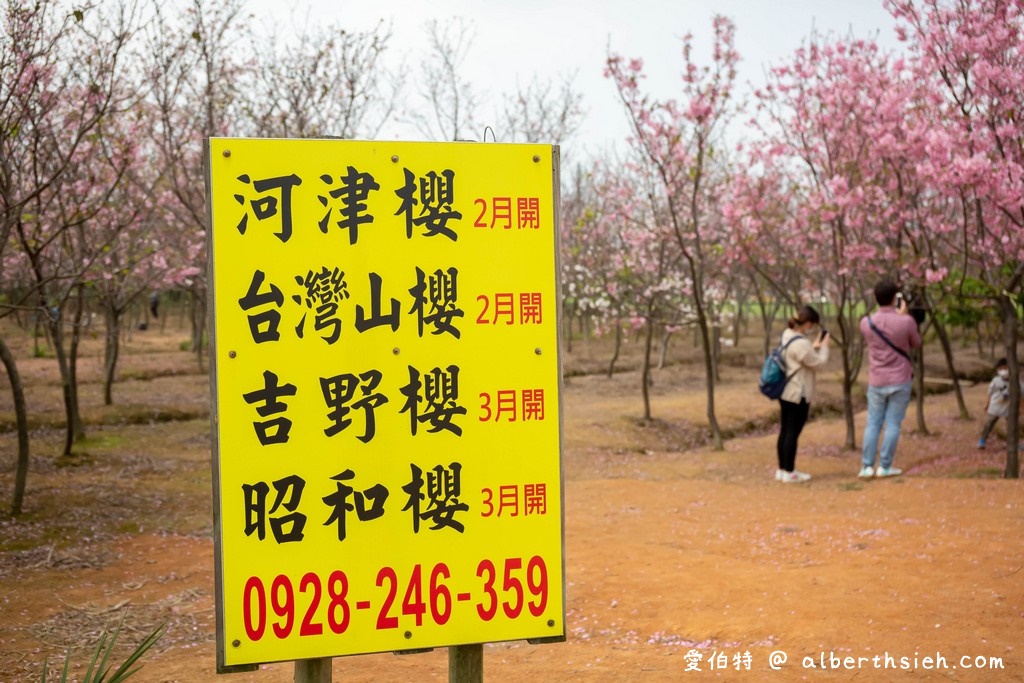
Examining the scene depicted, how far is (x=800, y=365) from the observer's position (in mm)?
8969

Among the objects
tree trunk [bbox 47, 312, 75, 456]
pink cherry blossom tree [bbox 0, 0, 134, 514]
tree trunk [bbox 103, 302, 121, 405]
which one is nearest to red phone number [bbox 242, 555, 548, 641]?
pink cherry blossom tree [bbox 0, 0, 134, 514]

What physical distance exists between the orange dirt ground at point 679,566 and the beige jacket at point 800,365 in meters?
0.95

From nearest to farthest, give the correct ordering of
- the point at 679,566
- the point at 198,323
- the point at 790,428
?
the point at 679,566 < the point at 790,428 < the point at 198,323

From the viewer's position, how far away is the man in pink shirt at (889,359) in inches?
334

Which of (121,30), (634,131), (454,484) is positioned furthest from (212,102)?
(454,484)

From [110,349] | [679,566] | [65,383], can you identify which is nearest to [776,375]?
[679,566]

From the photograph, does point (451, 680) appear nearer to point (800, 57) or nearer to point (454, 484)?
point (454, 484)

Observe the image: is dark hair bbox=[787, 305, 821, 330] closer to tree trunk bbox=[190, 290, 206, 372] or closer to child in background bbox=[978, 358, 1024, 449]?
child in background bbox=[978, 358, 1024, 449]

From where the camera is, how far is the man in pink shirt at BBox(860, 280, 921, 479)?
849 centimetres

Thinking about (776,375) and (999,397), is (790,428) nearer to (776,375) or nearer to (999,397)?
(776,375)

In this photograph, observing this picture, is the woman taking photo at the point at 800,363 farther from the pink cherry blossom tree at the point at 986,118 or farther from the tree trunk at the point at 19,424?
the tree trunk at the point at 19,424

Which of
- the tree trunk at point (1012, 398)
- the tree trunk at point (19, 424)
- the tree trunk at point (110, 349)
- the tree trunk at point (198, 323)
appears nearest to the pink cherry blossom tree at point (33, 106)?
the tree trunk at point (19, 424)

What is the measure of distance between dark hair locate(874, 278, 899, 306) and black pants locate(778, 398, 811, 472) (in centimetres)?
119

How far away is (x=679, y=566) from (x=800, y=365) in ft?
10.9
